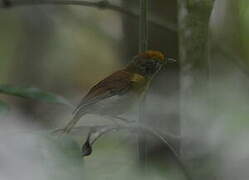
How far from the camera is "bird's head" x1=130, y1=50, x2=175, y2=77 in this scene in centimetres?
58

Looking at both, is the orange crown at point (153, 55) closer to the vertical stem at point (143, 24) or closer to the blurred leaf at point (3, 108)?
the vertical stem at point (143, 24)

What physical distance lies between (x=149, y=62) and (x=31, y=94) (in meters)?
0.12

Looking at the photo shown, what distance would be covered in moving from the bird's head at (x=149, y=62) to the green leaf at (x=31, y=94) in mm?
76

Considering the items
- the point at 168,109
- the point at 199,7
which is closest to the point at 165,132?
the point at 168,109

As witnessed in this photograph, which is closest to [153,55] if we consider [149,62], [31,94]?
[149,62]

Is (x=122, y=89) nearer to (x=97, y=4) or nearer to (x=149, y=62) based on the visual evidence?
(x=149, y=62)

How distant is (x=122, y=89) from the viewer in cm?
60

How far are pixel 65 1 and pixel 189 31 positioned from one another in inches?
8.1

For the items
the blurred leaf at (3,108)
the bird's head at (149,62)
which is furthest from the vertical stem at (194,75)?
the blurred leaf at (3,108)

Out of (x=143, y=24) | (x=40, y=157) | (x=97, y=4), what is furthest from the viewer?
(x=97, y=4)

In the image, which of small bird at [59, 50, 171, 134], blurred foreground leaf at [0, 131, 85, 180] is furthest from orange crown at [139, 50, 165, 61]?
blurred foreground leaf at [0, 131, 85, 180]

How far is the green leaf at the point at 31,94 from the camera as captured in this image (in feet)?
1.90

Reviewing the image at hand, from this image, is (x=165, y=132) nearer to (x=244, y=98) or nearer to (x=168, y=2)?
(x=244, y=98)

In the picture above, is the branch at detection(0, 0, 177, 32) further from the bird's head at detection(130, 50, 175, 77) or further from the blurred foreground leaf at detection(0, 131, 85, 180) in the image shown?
the blurred foreground leaf at detection(0, 131, 85, 180)
